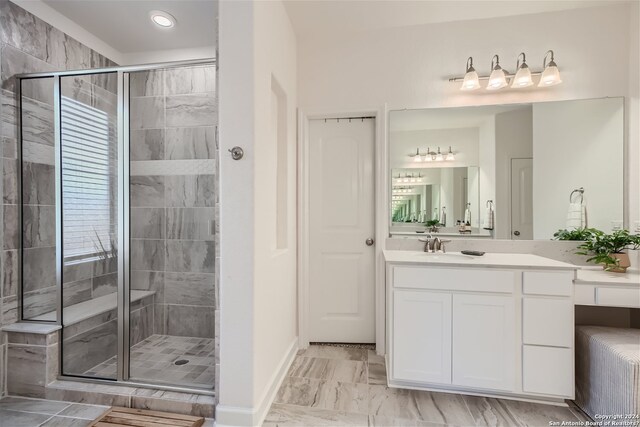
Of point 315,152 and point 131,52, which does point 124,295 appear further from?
point 131,52

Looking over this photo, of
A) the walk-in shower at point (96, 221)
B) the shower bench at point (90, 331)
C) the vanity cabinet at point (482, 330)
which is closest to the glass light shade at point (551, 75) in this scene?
the vanity cabinet at point (482, 330)

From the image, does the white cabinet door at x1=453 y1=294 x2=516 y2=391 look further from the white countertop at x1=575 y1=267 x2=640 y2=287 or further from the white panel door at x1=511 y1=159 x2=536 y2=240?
the white panel door at x1=511 y1=159 x2=536 y2=240

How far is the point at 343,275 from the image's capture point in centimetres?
268

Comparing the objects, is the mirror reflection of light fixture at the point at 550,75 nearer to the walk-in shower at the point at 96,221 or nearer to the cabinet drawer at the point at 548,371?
the cabinet drawer at the point at 548,371

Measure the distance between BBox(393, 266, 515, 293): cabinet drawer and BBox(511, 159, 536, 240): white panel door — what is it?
69 cm

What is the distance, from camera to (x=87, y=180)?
213cm

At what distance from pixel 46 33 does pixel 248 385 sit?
2.74 meters

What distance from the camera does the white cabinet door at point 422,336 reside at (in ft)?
6.18

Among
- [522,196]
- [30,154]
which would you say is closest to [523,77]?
[522,196]

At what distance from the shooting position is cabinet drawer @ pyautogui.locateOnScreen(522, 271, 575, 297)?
1.77 meters

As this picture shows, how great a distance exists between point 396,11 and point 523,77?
105 cm

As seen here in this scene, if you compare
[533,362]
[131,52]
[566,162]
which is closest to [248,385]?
[533,362]

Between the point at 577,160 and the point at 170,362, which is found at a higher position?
the point at 577,160

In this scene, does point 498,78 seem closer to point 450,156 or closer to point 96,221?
point 450,156
